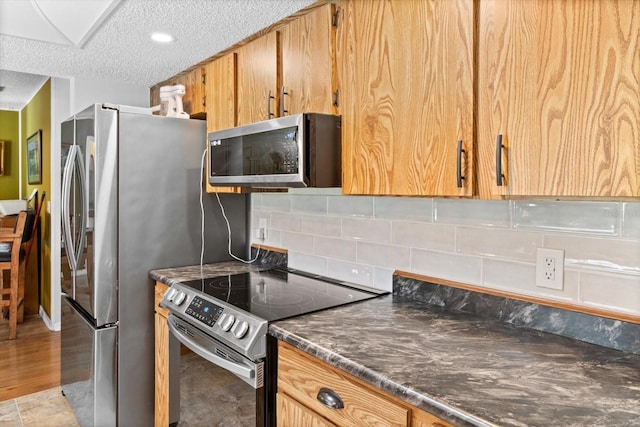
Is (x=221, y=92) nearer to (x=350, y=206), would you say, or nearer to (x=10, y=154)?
(x=350, y=206)

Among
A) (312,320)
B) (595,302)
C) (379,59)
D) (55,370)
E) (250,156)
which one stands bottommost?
(55,370)

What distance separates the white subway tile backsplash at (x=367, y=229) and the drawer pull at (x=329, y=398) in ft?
2.59

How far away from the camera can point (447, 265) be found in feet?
5.39

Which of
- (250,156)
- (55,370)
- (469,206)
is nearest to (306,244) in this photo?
(250,156)

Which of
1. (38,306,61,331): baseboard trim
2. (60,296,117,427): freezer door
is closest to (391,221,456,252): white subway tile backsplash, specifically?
(60,296,117,427): freezer door

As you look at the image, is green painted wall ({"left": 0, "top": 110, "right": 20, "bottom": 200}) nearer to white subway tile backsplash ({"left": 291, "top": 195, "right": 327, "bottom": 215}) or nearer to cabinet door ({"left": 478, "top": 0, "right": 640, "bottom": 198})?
white subway tile backsplash ({"left": 291, "top": 195, "right": 327, "bottom": 215})

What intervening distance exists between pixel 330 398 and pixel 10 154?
244 inches

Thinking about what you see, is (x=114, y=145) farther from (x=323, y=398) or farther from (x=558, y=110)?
(x=558, y=110)

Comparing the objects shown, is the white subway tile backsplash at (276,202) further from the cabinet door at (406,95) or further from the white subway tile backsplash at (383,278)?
the cabinet door at (406,95)

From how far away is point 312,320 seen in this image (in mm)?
1480

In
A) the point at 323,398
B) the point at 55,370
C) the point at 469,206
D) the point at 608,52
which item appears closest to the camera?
the point at 608,52

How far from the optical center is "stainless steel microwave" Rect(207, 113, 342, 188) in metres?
1.59

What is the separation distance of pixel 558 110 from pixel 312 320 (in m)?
0.95

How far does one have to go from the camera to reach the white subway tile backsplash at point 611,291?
1184mm
